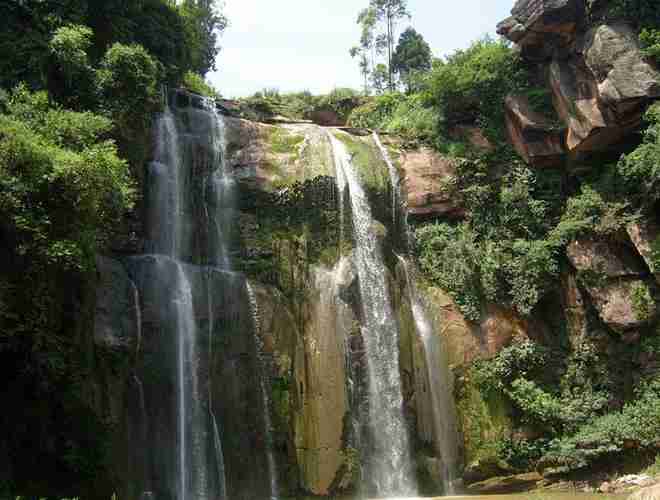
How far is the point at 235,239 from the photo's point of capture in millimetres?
18375

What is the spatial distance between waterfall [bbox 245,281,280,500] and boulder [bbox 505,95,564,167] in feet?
34.6

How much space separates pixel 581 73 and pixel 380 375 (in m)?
11.4

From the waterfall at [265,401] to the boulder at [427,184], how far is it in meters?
6.99

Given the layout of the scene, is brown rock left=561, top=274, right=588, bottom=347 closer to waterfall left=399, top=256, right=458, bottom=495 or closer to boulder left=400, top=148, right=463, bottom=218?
waterfall left=399, top=256, right=458, bottom=495

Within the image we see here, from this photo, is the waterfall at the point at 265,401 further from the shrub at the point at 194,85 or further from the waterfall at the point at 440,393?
the shrub at the point at 194,85

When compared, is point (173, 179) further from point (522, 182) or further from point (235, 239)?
point (522, 182)

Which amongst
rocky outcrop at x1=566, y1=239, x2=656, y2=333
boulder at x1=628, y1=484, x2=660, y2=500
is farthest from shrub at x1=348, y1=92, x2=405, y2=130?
boulder at x1=628, y1=484, x2=660, y2=500

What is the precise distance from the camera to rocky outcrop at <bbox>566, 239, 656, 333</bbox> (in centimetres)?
1764

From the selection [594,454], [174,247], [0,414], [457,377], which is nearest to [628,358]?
[594,454]

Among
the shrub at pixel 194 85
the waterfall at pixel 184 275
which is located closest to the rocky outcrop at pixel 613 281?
the waterfall at pixel 184 275

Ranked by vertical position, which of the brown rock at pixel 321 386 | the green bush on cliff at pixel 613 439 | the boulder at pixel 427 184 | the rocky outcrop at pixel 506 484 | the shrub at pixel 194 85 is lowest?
the rocky outcrop at pixel 506 484

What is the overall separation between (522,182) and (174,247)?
11.1m

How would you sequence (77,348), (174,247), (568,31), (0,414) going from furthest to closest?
(568,31) → (174,247) → (77,348) → (0,414)

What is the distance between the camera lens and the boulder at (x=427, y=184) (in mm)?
21281
